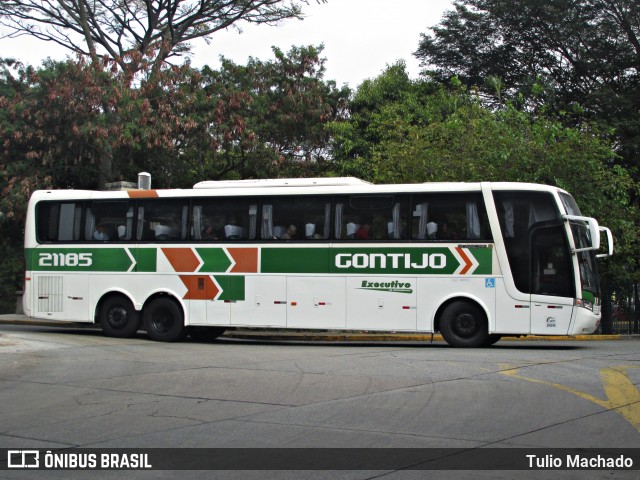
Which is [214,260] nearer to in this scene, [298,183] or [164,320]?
[164,320]

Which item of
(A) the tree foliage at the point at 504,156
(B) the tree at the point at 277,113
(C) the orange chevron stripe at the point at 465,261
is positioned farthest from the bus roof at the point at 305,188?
(B) the tree at the point at 277,113

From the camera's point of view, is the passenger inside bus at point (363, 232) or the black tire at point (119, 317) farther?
the black tire at point (119, 317)

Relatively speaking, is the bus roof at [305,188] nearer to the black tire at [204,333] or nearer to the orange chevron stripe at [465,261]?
the orange chevron stripe at [465,261]

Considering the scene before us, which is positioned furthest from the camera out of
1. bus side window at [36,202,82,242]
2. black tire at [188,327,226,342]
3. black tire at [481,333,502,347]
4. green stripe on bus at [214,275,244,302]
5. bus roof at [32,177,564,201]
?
black tire at [188,327,226,342]

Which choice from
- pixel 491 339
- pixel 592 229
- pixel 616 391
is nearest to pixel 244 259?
pixel 491 339

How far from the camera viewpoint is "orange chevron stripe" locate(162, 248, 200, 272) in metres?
19.4

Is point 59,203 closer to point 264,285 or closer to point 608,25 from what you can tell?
point 264,285

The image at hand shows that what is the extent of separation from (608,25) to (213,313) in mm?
22105

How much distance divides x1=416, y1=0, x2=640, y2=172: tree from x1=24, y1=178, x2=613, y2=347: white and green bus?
1459 cm

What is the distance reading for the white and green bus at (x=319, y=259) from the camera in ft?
56.6

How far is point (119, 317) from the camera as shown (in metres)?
20.1

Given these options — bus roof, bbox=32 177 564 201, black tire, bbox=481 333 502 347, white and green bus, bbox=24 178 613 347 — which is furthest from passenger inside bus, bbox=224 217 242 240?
black tire, bbox=481 333 502 347

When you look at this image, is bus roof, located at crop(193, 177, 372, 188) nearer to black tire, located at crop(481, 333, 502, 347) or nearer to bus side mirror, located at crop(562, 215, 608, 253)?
black tire, located at crop(481, 333, 502, 347)

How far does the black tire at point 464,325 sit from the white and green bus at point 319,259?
Answer: 0.03 meters
